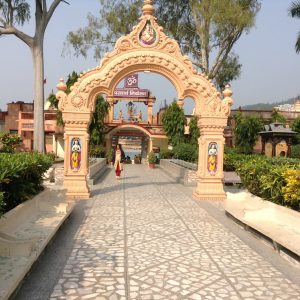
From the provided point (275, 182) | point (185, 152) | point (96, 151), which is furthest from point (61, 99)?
point (96, 151)

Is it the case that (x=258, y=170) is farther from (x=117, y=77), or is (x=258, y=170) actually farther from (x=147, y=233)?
(x=117, y=77)

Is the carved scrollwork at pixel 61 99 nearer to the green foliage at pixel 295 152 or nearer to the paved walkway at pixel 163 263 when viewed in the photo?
the paved walkway at pixel 163 263

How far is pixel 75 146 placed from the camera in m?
12.7

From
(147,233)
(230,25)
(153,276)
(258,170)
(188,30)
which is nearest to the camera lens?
(153,276)

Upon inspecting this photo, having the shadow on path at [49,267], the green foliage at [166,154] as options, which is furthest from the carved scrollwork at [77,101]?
the green foliage at [166,154]

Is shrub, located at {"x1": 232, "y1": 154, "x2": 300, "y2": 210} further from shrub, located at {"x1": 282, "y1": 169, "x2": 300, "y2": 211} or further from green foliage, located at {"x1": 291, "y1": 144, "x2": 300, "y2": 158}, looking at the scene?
green foliage, located at {"x1": 291, "y1": 144, "x2": 300, "y2": 158}

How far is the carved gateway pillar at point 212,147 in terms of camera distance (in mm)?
12758

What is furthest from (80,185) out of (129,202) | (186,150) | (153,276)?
(186,150)

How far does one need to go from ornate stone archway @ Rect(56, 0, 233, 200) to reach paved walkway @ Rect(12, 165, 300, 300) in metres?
3.18

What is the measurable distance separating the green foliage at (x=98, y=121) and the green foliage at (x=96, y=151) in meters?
0.38

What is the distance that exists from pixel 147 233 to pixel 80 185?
17.3 ft

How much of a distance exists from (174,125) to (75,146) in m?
23.8

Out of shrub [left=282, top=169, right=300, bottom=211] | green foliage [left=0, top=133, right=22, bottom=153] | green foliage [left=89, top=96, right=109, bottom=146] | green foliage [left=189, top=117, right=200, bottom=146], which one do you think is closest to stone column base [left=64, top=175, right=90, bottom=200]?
shrub [left=282, top=169, right=300, bottom=211]

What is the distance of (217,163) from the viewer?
1300 cm
